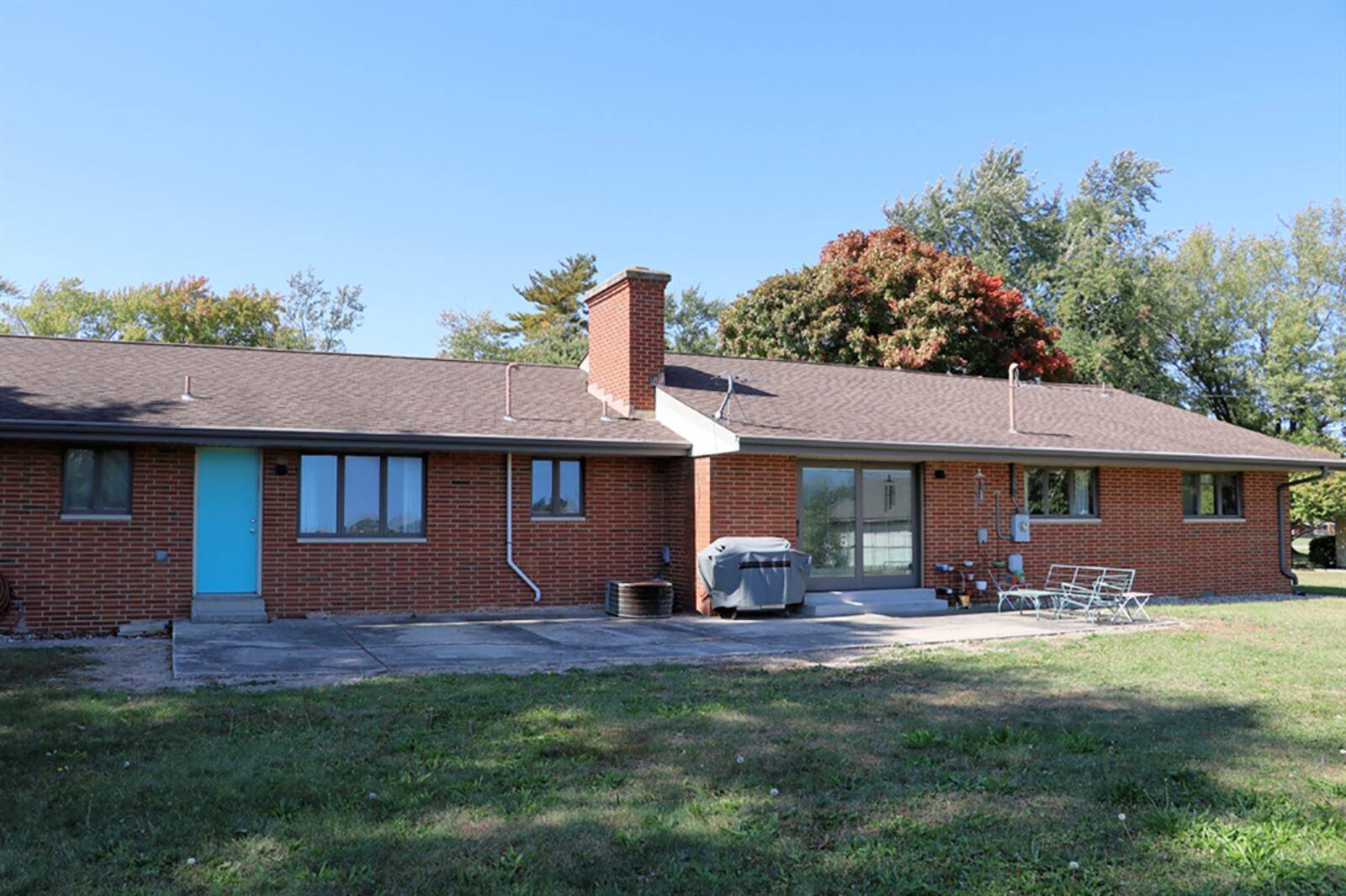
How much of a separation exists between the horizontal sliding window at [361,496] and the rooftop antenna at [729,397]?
424 centimetres

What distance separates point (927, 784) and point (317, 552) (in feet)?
32.1

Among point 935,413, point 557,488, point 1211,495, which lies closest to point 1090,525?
point 935,413

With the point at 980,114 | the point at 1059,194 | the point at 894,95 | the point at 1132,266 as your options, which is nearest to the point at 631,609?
the point at 894,95

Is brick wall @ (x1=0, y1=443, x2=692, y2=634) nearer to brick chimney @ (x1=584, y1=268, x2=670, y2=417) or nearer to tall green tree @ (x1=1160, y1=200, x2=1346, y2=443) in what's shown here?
brick chimney @ (x1=584, y1=268, x2=670, y2=417)

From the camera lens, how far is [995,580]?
15734 millimetres

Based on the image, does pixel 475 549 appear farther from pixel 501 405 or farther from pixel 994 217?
pixel 994 217

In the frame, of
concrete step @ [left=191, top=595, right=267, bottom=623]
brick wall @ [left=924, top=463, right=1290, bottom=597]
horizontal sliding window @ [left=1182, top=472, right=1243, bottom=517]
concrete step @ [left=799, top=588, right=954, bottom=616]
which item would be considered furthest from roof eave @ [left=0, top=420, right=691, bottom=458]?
horizontal sliding window @ [left=1182, top=472, right=1243, bottom=517]

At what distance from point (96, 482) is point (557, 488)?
5842 mm

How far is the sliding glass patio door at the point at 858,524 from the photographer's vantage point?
14.8m

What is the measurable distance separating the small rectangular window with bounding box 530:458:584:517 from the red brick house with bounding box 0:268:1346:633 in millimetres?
39

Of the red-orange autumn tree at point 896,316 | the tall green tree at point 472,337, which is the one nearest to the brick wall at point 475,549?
the red-orange autumn tree at point 896,316

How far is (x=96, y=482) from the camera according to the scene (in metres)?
12.2

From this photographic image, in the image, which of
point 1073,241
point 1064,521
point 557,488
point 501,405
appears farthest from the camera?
point 1073,241

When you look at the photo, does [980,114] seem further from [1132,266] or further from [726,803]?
[726,803]
